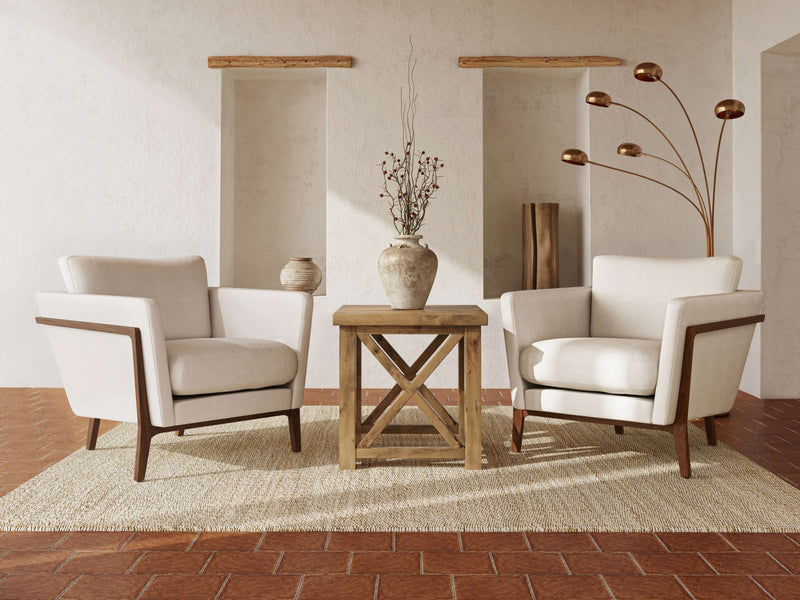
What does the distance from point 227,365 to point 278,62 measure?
2.91 meters

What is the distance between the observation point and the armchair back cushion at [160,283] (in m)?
3.30

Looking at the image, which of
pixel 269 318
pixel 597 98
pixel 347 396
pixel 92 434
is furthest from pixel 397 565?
pixel 597 98

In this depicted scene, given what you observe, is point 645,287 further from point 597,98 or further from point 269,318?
point 269,318

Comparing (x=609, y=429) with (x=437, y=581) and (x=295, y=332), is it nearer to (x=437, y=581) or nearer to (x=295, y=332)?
(x=295, y=332)

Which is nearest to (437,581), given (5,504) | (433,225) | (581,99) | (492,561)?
(492,561)

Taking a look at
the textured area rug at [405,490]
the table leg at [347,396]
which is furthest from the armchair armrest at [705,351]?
the table leg at [347,396]

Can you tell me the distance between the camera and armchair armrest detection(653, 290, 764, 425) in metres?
2.87

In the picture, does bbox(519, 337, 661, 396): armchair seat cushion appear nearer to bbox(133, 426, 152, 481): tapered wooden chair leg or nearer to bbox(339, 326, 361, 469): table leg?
bbox(339, 326, 361, 469): table leg

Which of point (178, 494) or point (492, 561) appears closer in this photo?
point (492, 561)

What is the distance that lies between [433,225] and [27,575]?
145 inches

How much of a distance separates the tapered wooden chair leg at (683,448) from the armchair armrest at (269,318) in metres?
1.65

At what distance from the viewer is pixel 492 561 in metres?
2.05

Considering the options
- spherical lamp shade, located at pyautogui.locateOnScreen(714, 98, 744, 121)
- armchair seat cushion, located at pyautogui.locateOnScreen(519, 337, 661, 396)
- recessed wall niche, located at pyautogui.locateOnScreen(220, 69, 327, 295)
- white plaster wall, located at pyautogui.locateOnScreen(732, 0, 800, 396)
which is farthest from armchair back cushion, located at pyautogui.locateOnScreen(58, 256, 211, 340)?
white plaster wall, located at pyautogui.locateOnScreen(732, 0, 800, 396)

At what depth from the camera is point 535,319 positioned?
3387 mm
